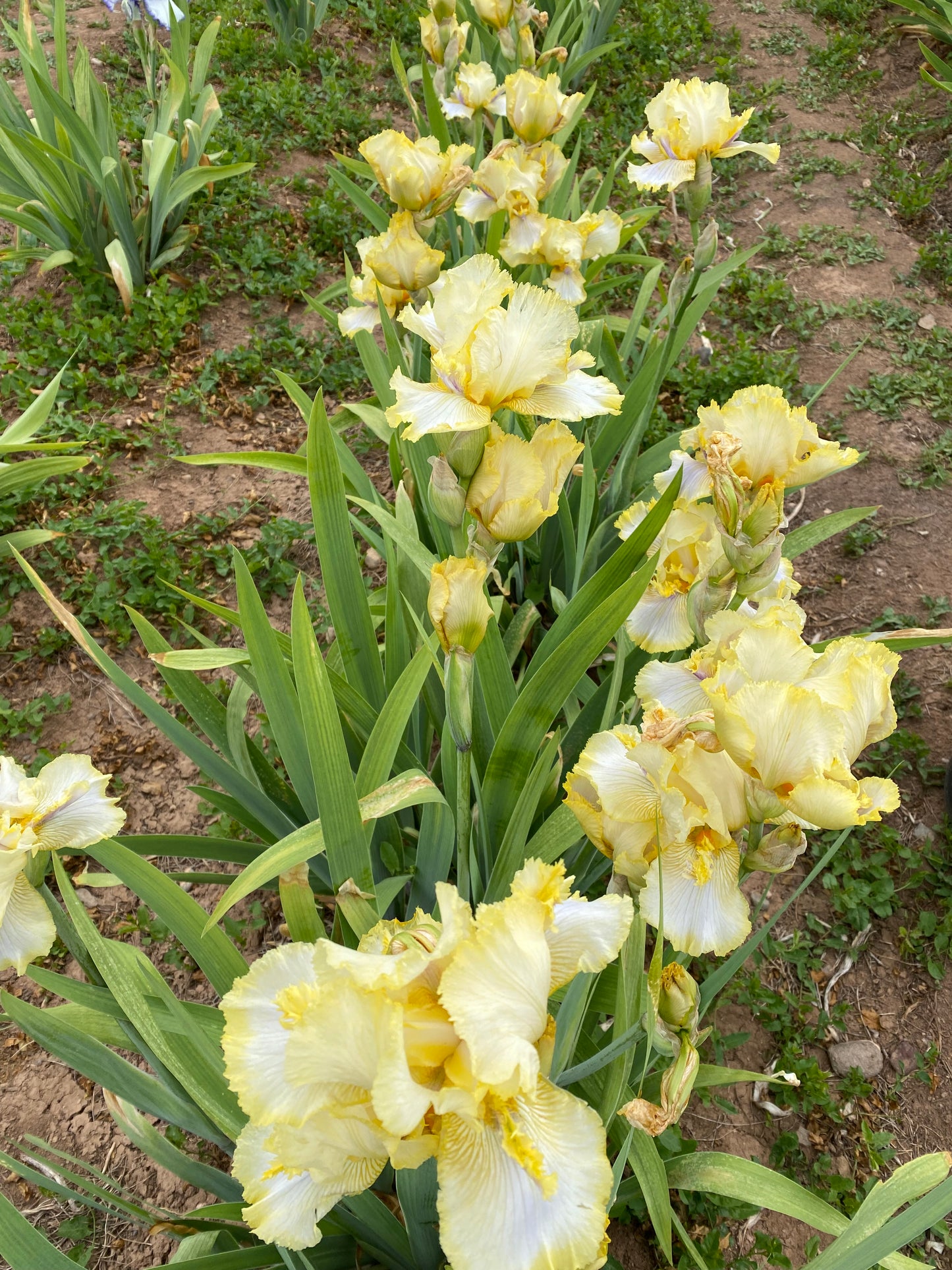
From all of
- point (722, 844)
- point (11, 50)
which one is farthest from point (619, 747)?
point (11, 50)

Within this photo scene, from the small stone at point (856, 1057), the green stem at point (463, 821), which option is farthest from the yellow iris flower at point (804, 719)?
the small stone at point (856, 1057)

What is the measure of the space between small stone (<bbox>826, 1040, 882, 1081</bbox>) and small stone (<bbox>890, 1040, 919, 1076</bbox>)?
32mm

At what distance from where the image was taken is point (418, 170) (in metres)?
1.73

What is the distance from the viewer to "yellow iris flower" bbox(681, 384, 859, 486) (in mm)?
1164

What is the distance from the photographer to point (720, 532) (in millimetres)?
1113

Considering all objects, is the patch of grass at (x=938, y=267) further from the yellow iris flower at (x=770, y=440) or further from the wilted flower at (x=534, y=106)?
the yellow iris flower at (x=770, y=440)

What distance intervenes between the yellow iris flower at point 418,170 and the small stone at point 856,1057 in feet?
6.86

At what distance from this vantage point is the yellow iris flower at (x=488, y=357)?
102 centimetres

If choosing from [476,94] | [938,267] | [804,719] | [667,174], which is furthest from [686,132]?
[938,267]

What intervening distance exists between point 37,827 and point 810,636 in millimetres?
2270

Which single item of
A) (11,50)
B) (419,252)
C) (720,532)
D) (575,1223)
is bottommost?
(575,1223)

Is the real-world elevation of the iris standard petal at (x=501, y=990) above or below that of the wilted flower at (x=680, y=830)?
above

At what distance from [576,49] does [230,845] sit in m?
4.15

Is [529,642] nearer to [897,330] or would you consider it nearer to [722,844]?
[722,844]
